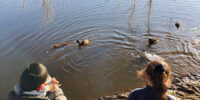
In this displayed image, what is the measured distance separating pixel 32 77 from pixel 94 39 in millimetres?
5747

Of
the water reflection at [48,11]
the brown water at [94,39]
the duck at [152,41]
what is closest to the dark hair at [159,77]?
the brown water at [94,39]

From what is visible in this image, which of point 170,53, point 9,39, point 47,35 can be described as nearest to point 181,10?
point 170,53

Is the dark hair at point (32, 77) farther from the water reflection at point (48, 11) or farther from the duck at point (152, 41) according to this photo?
the water reflection at point (48, 11)

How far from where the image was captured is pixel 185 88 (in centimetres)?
455

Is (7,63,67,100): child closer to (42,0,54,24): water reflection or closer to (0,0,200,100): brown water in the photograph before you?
(0,0,200,100): brown water

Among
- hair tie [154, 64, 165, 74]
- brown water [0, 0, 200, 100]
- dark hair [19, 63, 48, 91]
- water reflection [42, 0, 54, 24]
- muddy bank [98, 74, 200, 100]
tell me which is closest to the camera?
hair tie [154, 64, 165, 74]

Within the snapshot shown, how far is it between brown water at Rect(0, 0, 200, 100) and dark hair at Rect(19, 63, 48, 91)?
9.03 feet

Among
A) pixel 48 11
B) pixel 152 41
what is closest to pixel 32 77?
pixel 152 41

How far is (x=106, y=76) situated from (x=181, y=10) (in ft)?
24.6

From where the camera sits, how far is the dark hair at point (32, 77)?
2395 mm

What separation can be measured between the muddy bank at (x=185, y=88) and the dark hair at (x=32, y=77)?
8.40ft

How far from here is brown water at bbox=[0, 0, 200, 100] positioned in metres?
5.68

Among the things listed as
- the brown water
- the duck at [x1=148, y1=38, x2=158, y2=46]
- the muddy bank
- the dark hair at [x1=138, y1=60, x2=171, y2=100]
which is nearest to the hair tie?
the dark hair at [x1=138, y1=60, x2=171, y2=100]

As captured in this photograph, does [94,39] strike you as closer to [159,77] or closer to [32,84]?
[32,84]
